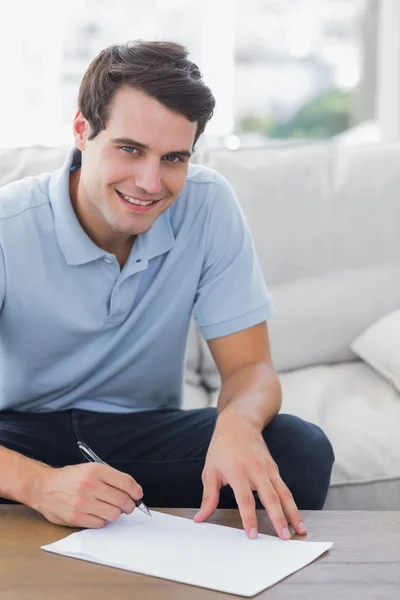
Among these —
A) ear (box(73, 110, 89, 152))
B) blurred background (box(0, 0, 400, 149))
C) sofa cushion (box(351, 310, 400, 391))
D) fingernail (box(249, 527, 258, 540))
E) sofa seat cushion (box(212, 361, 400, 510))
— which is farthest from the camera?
blurred background (box(0, 0, 400, 149))

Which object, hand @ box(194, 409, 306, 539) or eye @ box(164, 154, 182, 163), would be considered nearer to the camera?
hand @ box(194, 409, 306, 539)

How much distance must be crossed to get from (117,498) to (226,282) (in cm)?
58

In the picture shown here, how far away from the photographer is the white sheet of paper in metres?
0.97

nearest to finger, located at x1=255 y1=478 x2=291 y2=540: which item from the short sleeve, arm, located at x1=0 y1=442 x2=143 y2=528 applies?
arm, located at x1=0 y1=442 x2=143 y2=528

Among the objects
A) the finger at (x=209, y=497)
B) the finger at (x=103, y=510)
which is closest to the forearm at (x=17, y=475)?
the finger at (x=103, y=510)

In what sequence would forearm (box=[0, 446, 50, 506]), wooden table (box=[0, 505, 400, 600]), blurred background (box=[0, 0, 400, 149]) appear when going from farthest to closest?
1. blurred background (box=[0, 0, 400, 149])
2. forearm (box=[0, 446, 50, 506])
3. wooden table (box=[0, 505, 400, 600])

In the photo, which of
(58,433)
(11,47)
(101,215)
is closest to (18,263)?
(101,215)

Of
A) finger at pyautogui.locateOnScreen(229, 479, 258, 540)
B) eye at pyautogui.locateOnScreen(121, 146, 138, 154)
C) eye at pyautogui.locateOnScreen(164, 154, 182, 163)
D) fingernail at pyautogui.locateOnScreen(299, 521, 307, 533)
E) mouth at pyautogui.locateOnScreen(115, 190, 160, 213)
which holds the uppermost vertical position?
eye at pyautogui.locateOnScreen(121, 146, 138, 154)

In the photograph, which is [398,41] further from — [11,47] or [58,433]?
[58,433]

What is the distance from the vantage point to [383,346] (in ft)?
6.41

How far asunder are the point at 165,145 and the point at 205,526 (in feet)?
1.89

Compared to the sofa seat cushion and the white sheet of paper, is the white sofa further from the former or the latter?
the white sheet of paper

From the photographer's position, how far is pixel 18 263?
1.48m

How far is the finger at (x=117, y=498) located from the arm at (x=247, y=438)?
0.09m
